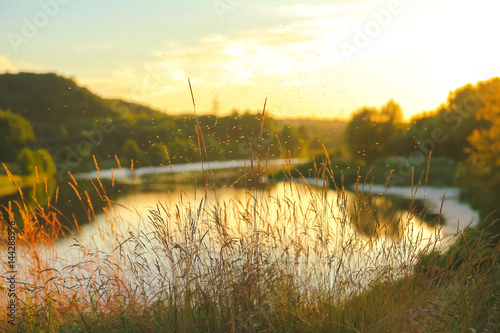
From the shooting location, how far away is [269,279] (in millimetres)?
3229

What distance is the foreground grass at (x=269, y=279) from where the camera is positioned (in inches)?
122

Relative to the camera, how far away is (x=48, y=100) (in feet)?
205

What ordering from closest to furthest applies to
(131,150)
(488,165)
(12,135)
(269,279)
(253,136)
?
(269,279) < (488,165) < (253,136) < (131,150) < (12,135)

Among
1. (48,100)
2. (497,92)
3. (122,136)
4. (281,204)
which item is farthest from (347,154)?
(48,100)

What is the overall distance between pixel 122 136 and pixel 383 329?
4707 centimetres

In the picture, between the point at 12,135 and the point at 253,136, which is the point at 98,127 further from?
the point at 253,136

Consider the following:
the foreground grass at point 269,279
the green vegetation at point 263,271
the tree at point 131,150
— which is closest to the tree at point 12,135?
the tree at point 131,150

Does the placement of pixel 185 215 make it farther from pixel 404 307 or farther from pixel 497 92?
pixel 497 92

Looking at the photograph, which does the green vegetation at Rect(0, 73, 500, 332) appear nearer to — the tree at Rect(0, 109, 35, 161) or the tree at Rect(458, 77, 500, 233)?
the tree at Rect(458, 77, 500, 233)

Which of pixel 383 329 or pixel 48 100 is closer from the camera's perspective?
pixel 383 329

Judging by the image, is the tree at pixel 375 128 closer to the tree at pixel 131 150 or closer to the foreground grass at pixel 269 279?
the tree at pixel 131 150

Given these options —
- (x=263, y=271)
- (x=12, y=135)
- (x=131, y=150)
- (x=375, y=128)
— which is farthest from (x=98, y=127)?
(x=263, y=271)

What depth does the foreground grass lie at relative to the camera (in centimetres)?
309

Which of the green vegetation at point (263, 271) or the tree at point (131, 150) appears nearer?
the green vegetation at point (263, 271)
